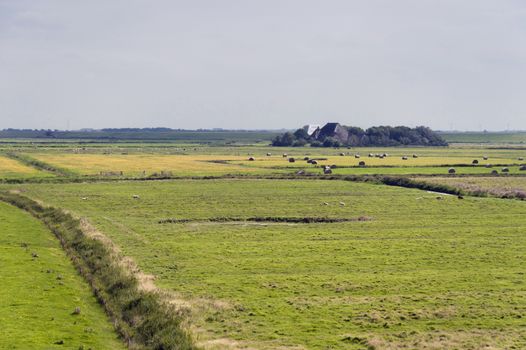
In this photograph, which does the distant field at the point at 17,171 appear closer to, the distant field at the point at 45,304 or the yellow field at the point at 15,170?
the yellow field at the point at 15,170

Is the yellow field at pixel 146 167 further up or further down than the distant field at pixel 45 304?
further up

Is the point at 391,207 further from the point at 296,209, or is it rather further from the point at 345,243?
the point at 345,243

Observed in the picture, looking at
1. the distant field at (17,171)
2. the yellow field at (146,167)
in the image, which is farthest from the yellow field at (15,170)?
the yellow field at (146,167)

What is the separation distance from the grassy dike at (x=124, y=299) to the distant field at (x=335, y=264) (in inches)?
47.8

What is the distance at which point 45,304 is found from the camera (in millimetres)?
29672

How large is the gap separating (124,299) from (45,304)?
3316mm

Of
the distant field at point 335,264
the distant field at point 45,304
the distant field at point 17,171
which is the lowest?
the distant field at point 45,304

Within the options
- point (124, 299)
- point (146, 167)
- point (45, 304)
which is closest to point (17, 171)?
point (146, 167)

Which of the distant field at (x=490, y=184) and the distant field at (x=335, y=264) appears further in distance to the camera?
the distant field at (x=490, y=184)

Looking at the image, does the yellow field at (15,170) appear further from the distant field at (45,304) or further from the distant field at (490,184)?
the distant field at (490,184)

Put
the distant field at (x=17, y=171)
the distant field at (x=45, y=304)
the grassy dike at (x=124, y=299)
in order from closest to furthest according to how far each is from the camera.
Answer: the distant field at (x=45, y=304)
the grassy dike at (x=124, y=299)
the distant field at (x=17, y=171)

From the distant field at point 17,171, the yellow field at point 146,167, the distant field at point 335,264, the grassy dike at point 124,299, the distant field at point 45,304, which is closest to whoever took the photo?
the distant field at point 45,304

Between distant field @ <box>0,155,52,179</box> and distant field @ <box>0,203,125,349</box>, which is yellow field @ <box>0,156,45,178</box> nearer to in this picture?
distant field @ <box>0,155,52,179</box>

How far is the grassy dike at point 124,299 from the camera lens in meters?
25.5
